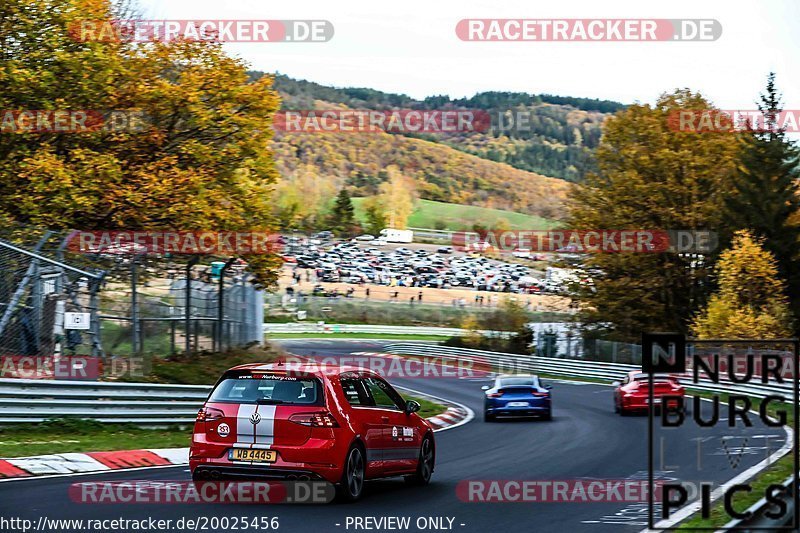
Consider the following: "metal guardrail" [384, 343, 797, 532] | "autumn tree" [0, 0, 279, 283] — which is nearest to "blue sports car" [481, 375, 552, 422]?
"autumn tree" [0, 0, 279, 283]

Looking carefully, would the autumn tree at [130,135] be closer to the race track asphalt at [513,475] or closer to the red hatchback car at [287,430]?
the race track asphalt at [513,475]

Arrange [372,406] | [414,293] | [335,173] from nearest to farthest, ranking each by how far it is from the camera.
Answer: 1. [372,406]
2. [414,293]
3. [335,173]

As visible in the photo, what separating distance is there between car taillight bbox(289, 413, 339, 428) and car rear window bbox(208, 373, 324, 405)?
0.54ft

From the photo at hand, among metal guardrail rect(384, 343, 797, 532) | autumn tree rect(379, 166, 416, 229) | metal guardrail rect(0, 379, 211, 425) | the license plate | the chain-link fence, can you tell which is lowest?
metal guardrail rect(384, 343, 797, 532)

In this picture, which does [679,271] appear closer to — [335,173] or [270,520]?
[270,520]

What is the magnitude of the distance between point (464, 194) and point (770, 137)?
10417 cm

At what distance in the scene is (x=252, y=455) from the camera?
11375mm

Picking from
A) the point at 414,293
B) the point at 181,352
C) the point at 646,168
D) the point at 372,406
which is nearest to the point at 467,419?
the point at 181,352

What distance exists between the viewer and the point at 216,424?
11.5 meters

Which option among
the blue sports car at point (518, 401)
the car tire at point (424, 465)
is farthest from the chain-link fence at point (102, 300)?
the car tire at point (424, 465)

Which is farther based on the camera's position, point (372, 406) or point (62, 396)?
point (62, 396)

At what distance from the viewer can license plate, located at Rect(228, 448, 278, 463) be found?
11344 millimetres

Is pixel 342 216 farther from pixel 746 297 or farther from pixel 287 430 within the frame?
pixel 287 430

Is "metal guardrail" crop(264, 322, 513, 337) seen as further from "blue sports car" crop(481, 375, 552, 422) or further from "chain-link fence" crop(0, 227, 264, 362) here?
"chain-link fence" crop(0, 227, 264, 362)
